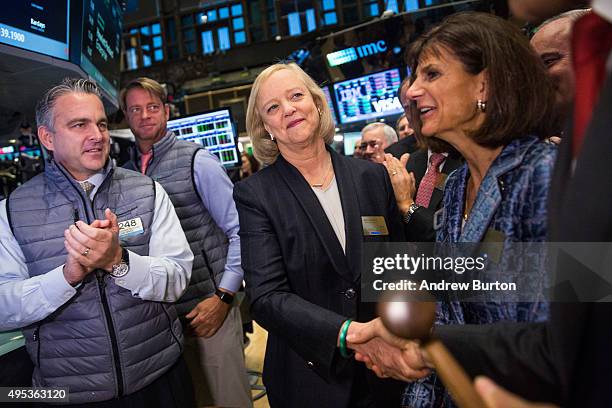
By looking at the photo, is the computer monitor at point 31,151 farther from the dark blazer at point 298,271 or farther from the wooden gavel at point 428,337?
the wooden gavel at point 428,337

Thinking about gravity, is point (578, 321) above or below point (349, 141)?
below

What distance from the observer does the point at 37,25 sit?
7.21 ft

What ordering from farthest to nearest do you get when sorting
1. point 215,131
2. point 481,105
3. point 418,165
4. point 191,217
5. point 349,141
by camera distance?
point 349,141 → point 215,131 → point 418,165 → point 191,217 → point 481,105

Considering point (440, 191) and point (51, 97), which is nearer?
point (51, 97)

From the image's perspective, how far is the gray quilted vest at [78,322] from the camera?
4.91 feet

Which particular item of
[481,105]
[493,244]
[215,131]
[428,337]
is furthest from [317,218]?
[215,131]

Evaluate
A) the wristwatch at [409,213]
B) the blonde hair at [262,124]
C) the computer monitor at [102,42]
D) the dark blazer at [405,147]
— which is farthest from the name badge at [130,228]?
the dark blazer at [405,147]

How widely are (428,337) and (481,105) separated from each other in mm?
709

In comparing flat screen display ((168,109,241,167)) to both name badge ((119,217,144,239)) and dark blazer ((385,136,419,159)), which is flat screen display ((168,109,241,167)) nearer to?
dark blazer ((385,136,419,159))

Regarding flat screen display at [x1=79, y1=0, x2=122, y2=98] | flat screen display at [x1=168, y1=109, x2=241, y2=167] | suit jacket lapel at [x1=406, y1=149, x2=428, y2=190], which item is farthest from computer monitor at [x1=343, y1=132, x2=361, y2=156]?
suit jacket lapel at [x1=406, y1=149, x2=428, y2=190]

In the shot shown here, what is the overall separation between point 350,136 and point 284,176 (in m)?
6.61

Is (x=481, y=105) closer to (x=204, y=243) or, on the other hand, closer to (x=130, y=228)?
(x=130, y=228)

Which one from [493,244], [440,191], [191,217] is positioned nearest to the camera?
[493,244]

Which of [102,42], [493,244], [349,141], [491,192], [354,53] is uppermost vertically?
[354,53]
